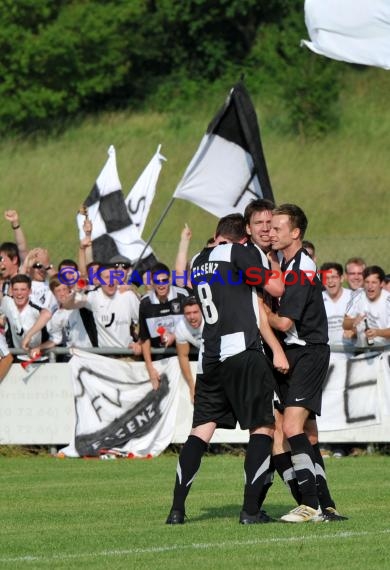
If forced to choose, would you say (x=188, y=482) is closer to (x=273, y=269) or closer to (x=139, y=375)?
(x=273, y=269)

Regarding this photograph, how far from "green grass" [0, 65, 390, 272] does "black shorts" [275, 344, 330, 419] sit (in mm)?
17866

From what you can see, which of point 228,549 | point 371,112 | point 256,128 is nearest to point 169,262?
point 256,128

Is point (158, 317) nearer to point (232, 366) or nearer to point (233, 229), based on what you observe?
point (233, 229)

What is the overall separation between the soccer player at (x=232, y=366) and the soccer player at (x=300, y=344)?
145mm

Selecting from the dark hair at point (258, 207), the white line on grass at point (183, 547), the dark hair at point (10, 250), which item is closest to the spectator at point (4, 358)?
the dark hair at point (10, 250)

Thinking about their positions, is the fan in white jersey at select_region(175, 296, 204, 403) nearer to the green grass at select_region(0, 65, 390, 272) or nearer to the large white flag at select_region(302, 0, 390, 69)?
the large white flag at select_region(302, 0, 390, 69)

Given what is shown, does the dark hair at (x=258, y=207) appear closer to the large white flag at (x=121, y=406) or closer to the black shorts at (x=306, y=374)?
the black shorts at (x=306, y=374)

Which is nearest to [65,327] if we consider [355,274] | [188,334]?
[188,334]

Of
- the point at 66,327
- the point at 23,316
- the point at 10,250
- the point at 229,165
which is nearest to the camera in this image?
the point at 23,316

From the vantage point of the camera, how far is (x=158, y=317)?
14.9 m

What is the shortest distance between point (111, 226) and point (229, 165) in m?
2.05

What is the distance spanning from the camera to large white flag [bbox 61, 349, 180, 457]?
14750mm

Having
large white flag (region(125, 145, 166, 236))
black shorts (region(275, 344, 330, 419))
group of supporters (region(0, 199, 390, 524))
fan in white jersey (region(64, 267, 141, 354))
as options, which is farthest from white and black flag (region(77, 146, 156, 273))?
black shorts (region(275, 344, 330, 419))

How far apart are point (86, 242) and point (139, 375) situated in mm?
1965
